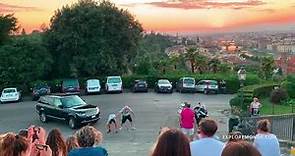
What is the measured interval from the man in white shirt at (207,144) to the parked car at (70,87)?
36.6m

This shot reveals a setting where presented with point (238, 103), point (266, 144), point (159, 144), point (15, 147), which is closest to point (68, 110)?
point (238, 103)

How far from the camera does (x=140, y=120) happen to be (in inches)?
1177

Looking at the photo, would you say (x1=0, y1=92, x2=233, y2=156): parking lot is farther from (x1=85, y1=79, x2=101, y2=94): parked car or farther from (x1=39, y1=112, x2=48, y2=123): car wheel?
(x1=85, y1=79, x2=101, y2=94): parked car

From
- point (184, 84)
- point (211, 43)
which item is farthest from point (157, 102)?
point (211, 43)

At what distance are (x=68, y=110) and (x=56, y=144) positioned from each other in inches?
781

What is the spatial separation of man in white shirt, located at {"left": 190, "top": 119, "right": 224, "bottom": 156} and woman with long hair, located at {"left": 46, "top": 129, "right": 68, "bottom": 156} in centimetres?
164

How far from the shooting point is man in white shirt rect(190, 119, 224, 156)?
23.5ft

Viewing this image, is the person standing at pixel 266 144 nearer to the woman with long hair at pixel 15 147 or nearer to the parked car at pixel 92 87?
the woman with long hair at pixel 15 147

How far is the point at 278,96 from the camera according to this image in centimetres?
3628

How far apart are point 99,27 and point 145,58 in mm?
6904

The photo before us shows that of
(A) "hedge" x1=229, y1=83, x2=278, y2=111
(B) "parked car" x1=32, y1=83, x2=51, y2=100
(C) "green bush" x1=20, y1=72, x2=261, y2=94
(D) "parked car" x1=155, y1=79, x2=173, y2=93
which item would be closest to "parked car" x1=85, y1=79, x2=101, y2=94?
(C) "green bush" x1=20, y1=72, x2=261, y2=94

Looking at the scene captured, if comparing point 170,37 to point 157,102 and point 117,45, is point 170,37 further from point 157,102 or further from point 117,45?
point 157,102

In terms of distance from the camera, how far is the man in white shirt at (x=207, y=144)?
7.17 meters

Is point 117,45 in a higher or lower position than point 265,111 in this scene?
higher
